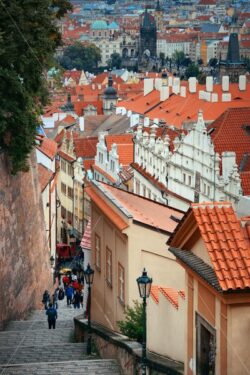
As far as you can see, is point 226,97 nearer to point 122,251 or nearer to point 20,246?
point 20,246

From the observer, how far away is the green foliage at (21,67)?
22344mm

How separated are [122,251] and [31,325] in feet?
16.1

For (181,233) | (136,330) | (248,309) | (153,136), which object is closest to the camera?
(248,309)

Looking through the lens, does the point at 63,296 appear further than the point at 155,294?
Yes

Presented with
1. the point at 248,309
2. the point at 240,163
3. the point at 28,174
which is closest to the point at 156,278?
the point at 248,309

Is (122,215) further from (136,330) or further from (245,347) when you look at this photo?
(245,347)

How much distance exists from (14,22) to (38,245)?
7.46 meters

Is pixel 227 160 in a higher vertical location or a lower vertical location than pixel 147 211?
higher

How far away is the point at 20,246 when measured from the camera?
81.0 ft

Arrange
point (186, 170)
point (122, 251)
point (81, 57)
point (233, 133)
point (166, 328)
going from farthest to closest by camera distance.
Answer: point (81, 57)
point (233, 133)
point (186, 170)
point (122, 251)
point (166, 328)

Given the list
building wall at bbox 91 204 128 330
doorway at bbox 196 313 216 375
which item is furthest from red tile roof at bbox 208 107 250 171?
doorway at bbox 196 313 216 375

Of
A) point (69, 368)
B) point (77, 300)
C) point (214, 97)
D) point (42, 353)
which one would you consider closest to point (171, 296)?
point (69, 368)

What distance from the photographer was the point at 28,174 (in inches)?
1096

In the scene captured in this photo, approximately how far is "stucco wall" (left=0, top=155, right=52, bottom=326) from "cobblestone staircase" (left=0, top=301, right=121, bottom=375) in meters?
0.70
